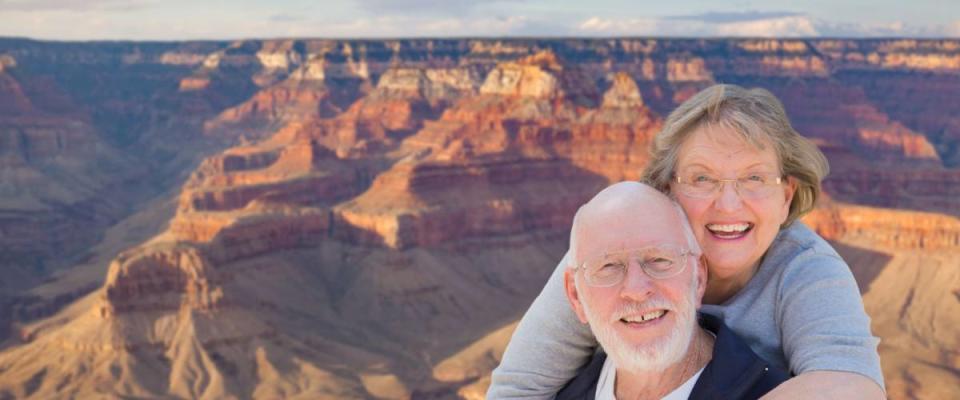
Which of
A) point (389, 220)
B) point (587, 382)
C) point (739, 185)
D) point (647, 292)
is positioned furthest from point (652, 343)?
point (389, 220)

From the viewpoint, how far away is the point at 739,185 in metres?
7.36

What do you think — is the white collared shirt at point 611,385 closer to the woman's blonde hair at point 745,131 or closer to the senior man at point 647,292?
the senior man at point 647,292

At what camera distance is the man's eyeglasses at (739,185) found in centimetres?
734

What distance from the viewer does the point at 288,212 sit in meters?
84.0

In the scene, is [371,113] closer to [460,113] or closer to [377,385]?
[460,113]

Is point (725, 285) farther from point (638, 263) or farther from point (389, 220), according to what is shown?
point (389, 220)

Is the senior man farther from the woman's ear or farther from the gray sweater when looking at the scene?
the woman's ear

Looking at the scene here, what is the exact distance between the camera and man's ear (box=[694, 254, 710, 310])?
23.0 ft

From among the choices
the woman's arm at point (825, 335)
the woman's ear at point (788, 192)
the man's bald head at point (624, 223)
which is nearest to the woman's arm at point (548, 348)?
the man's bald head at point (624, 223)

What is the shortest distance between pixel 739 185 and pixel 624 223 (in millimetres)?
1047

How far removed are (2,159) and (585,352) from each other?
153m

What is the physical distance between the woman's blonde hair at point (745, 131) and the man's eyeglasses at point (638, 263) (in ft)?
2.99

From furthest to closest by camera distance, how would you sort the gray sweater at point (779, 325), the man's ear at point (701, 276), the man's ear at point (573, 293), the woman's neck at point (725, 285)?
the woman's neck at point (725, 285) < the man's ear at point (573, 293) < the man's ear at point (701, 276) < the gray sweater at point (779, 325)

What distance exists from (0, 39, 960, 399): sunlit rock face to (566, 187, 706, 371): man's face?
46.5m
